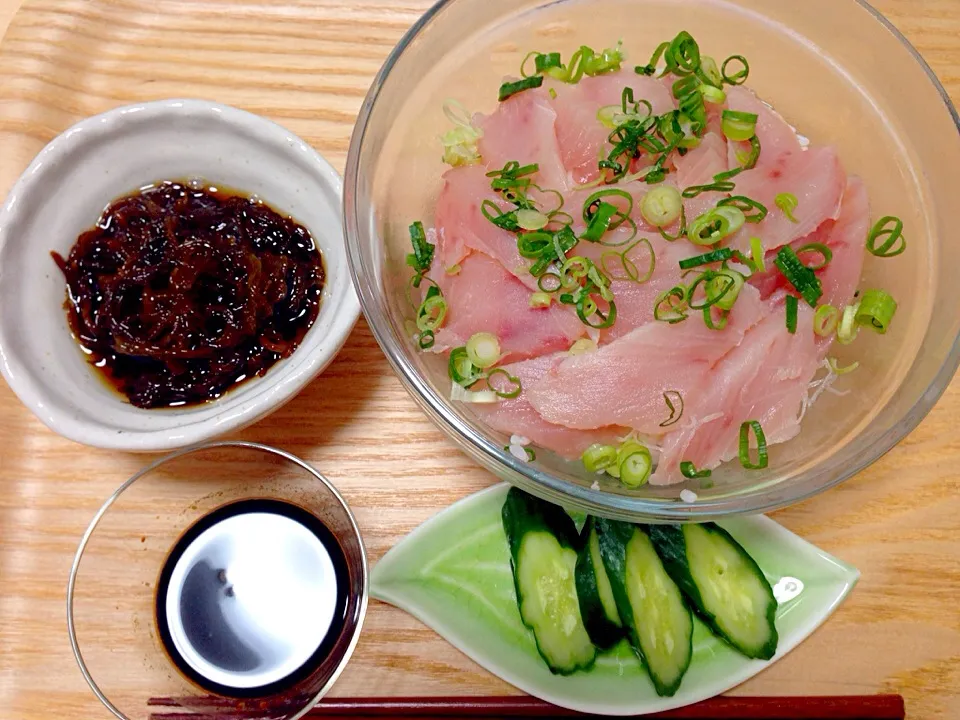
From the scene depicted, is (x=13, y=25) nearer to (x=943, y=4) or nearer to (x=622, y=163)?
(x=622, y=163)

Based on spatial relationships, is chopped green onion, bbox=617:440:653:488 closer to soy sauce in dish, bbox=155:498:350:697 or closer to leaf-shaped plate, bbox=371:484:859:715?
leaf-shaped plate, bbox=371:484:859:715

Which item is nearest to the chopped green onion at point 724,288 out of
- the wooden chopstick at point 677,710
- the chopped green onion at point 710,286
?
the chopped green onion at point 710,286

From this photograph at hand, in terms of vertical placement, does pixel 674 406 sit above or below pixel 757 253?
below

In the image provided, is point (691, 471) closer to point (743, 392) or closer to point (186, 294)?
point (743, 392)

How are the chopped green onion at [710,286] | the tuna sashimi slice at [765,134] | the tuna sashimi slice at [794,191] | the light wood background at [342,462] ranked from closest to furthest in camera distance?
1. the chopped green onion at [710,286]
2. the tuna sashimi slice at [794,191]
3. the tuna sashimi slice at [765,134]
4. the light wood background at [342,462]

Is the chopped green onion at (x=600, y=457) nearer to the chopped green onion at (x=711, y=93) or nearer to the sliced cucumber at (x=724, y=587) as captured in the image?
the sliced cucumber at (x=724, y=587)

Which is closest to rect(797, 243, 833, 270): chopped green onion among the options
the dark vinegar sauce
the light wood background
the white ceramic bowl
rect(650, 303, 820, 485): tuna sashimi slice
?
rect(650, 303, 820, 485): tuna sashimi slice

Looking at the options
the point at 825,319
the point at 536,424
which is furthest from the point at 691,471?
the point at 825,319

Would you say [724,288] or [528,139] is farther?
[528,139]
